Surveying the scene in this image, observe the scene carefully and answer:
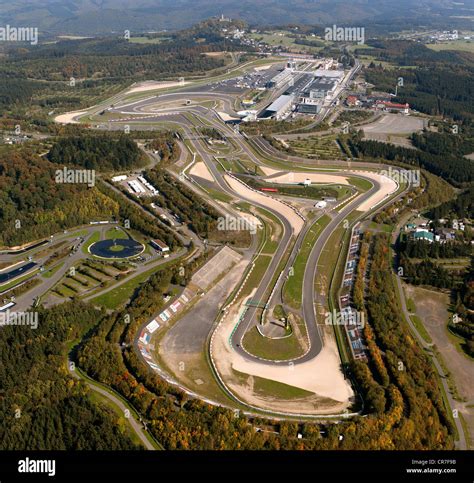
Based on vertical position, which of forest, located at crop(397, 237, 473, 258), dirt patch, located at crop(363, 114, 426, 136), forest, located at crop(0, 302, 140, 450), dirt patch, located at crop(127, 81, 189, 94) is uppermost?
dirt patch, located at crop(127, 81, 189, 94)

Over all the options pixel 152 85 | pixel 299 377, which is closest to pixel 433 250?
pixel 299 377

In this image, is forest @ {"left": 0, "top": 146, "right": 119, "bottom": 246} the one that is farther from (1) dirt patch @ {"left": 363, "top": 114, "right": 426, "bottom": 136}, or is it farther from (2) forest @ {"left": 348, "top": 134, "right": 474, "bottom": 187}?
(1) dirt patch @ {"left": 363, "top": 114, "right": 426, "bottom": 136}

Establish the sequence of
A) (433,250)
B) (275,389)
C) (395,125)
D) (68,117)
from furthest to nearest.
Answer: (68,117)
(395,125)
(433,250)
(275,389)

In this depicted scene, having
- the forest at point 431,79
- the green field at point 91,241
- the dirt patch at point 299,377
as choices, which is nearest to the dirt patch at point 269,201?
the green field at point 91,241

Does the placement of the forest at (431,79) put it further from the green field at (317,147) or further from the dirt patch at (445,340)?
the dirt patch at (445,340)

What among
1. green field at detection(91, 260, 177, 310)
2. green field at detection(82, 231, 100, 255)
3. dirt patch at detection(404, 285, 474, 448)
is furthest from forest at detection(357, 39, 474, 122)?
green field at detection(91, 260, 177, 310)

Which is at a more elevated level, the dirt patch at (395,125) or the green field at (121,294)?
the dirt patch at (395,125)

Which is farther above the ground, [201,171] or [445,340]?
[201,171]

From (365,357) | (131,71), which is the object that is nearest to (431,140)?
(365,357)

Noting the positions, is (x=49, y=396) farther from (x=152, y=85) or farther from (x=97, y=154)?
(x=152, y=85)

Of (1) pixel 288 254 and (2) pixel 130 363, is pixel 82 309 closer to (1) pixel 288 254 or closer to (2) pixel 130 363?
(2) pixel 130 363

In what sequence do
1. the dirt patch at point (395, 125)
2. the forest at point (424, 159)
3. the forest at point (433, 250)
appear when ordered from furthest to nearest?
the dirt patch at point (395, 125) → the forest at point (424, 159) → the forest at point (433, 250)
